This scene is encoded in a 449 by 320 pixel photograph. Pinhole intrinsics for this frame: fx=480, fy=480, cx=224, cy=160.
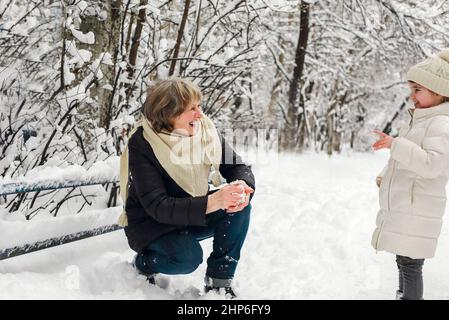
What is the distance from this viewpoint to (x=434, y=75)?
284 cm

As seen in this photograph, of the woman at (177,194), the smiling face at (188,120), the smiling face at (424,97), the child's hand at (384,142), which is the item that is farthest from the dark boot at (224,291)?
the smiling face at (424,97)

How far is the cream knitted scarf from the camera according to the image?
2760 mm

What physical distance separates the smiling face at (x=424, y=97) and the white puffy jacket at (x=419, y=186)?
2.7 inches

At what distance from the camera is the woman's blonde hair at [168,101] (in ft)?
9.04

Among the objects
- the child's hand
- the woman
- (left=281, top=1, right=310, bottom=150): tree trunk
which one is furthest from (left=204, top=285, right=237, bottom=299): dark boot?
(left=281, top=1, right=310, bottom=150): tree trunk

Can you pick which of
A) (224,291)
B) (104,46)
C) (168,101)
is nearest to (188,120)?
(168,101)

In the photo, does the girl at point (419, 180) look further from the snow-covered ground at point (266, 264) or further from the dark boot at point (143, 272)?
the dark boot at point (143, 272)

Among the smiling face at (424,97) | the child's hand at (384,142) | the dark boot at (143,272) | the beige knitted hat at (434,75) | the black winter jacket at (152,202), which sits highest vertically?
the beige knitted hat at (434,75)

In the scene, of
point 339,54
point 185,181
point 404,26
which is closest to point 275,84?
point 339,54

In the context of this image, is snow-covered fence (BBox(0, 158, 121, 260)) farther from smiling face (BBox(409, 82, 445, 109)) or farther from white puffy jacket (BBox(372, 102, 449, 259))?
smiling face (BBox(409, 82, 445, 109))

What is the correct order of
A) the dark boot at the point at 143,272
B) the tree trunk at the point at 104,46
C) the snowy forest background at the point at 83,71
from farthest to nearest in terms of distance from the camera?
1. the tree trunk at the point at 104,46
2. the snowy forest background at the point at 83,71
3. the dark boot at the point at 143,272

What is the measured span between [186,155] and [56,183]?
859 millimetres
